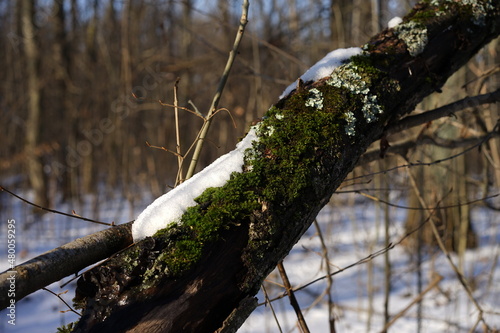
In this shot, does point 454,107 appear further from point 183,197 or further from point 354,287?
point 354,287

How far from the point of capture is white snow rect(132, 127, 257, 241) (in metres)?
1.03

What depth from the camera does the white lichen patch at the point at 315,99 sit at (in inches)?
48.6

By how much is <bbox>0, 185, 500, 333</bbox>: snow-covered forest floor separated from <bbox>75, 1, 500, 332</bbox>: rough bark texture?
47.4 inches

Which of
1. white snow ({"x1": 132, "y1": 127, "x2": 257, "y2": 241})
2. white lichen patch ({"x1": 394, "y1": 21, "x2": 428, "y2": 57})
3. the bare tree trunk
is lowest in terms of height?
white snow ({"x1": 132, "y1": 127, "x2": 257, "y2": 241})

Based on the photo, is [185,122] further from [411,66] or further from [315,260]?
[411,66]

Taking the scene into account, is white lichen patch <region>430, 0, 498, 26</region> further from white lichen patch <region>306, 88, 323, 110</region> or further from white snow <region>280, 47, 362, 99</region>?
white lichen patch <region>306, 88, 323, 110</region>

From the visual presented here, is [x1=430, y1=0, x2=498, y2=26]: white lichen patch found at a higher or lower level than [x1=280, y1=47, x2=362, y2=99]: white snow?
higher

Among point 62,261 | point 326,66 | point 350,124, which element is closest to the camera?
point 62,261

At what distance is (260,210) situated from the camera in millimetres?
1042

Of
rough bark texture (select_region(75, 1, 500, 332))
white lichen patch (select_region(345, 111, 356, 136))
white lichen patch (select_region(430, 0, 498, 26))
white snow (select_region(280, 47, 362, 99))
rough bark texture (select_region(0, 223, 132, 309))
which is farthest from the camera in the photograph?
white lichen patch (select_region(430, 0, 498, 26))

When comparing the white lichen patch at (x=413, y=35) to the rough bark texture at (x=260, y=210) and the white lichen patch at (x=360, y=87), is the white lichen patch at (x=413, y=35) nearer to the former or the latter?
the rough bark texture at (x=260, y=210)

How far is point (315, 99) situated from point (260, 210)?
0.41 metres

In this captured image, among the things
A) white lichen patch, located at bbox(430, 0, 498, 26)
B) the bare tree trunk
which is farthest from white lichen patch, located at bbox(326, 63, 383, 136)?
the bare tree trunk

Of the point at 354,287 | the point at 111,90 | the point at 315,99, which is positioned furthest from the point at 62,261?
the point at 111,90
